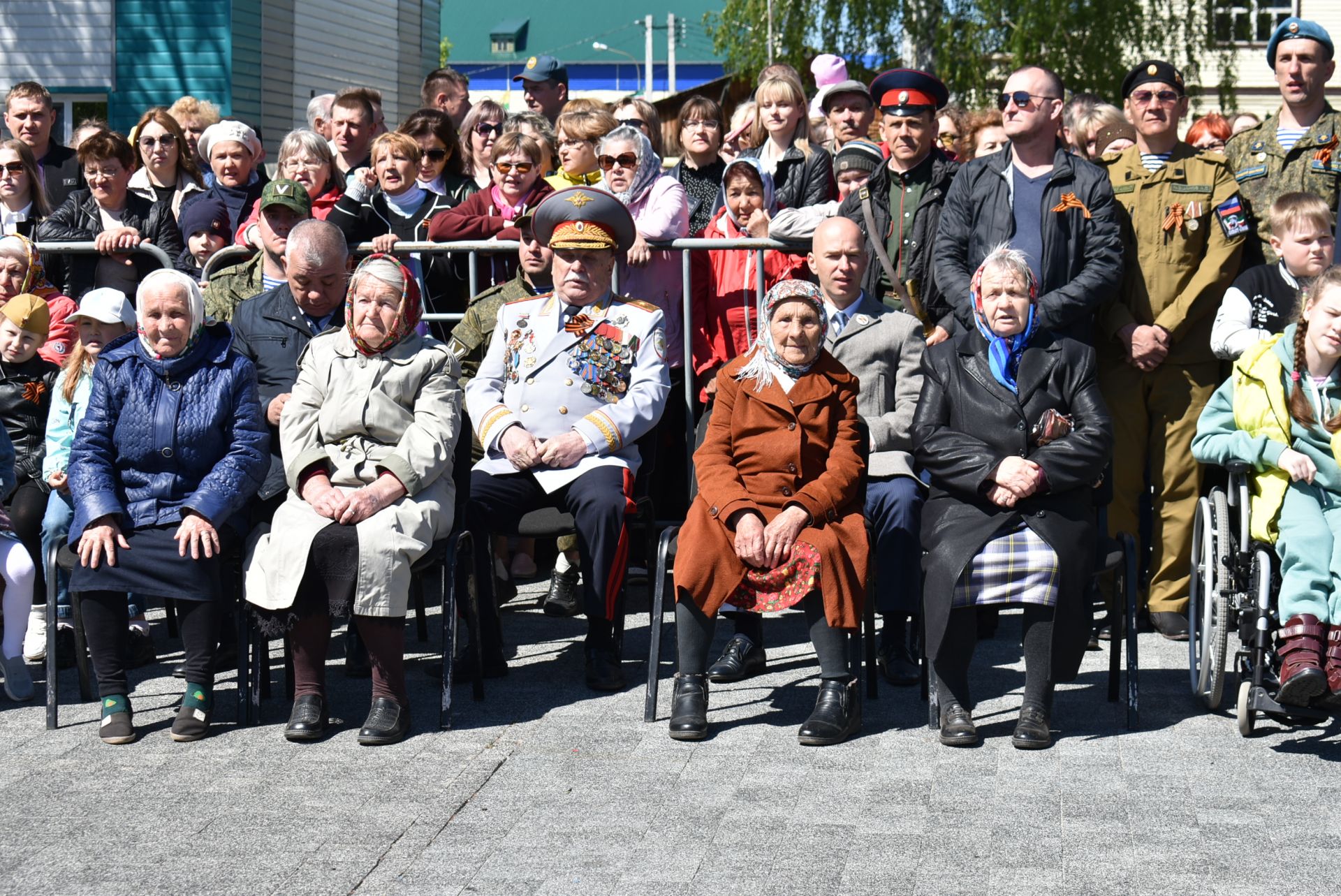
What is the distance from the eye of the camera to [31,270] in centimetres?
723

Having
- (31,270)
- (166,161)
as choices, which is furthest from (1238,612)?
(166,161)

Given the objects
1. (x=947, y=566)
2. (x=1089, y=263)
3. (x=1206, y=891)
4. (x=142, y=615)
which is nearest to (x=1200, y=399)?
(x=1089, y=263)

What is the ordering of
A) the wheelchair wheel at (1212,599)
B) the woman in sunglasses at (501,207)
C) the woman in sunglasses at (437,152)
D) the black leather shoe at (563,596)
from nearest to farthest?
the wheelchair wheel at (1212,599), the black leather shoe at (563,596), the woman in sunglasses at (501,207), the woman in sunglasses at (437,152)

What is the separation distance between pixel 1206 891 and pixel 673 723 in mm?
1988

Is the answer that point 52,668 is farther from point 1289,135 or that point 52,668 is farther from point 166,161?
point 1289,135

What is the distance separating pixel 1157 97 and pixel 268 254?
3.98 m

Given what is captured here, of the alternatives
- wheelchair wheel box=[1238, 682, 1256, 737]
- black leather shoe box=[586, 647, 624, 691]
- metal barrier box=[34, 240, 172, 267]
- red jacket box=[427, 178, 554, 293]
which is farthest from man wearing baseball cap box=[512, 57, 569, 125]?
wheelchair wheel box=[1238, 682, 1256, 737]

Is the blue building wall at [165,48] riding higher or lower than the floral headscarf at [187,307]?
higher

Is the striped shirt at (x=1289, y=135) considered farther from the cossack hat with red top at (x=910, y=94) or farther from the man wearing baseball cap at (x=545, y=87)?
the man wearing baseball cap at (x=545, y=87)

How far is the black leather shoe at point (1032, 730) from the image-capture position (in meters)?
5.40

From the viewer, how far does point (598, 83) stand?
7350cm

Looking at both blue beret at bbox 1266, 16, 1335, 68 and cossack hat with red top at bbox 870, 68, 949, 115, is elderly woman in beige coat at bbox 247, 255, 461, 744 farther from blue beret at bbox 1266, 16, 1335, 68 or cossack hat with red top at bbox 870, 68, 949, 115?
blue beret at bbox 1266, 16, 1335, 68

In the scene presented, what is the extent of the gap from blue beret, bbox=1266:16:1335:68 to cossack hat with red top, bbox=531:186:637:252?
2.80 m

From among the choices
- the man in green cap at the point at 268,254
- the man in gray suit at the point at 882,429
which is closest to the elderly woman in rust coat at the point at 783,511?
the man in gray suit at the point at 882,429
